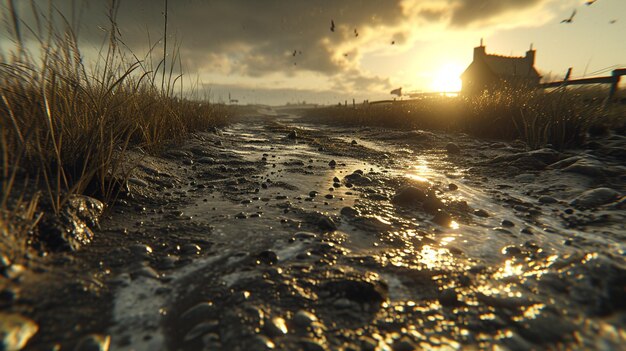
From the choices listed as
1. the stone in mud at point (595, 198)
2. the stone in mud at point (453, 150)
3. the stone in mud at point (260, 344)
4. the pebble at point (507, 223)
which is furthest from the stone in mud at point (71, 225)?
the stone in mud at point (453, 150)

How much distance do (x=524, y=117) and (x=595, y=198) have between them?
3525 millimetres

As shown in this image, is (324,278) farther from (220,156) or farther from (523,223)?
(220,156)

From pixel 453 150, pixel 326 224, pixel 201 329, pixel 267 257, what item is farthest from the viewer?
pixel 453 150

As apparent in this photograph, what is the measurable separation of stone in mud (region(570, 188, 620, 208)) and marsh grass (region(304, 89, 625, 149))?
7.60 feet

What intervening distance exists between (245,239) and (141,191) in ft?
4.09

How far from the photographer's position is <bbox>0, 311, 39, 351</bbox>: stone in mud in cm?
90

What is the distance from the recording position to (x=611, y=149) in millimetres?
4016

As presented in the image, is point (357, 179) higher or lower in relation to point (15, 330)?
lower

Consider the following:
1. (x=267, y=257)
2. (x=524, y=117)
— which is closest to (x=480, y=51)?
(x=524, y=117)

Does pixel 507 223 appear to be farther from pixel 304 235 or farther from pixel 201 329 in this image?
pixel 201 329

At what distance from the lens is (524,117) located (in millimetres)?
5445

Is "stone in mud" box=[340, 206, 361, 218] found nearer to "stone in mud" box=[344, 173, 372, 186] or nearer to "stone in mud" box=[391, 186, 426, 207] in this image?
"stone in mud" box=[391, 186, 426, 207]

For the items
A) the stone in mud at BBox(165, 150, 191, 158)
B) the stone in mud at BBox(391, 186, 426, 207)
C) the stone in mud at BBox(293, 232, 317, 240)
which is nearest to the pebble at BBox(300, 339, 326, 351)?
the stone in mud at BBox(293, 232, 317, 240)

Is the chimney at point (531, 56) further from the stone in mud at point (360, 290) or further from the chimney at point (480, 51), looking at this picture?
the stone in mud at point (360, 290)
